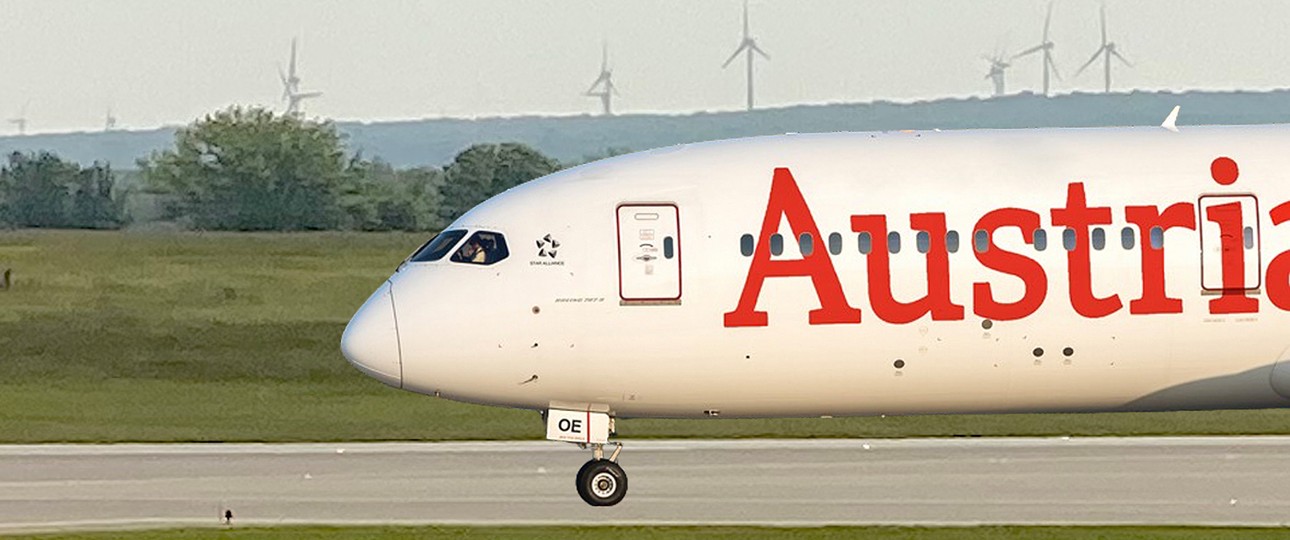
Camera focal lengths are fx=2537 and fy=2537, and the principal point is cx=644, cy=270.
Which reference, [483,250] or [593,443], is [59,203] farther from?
[483,250]

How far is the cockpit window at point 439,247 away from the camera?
92.4 ft

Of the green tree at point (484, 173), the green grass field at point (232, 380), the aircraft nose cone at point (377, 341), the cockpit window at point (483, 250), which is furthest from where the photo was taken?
the green tree at point (484, 173)

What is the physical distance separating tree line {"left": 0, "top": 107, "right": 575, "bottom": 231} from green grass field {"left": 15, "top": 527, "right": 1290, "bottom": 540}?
5478 inches

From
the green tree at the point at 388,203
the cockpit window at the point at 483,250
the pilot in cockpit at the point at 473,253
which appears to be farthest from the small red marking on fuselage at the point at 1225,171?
the green tree at the point at 388,203

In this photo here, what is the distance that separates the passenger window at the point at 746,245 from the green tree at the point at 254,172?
475 feet

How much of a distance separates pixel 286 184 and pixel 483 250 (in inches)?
5946

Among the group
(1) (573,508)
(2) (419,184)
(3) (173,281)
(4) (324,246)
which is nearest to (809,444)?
(1) (573,508)

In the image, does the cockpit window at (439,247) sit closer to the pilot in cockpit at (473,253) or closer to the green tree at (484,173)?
the pilot in cockpit at (473,253)

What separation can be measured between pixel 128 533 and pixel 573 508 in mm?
5172

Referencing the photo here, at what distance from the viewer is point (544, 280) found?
27.8 m

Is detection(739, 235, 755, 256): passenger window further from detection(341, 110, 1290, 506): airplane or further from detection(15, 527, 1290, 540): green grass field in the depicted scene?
detection(15, 527, 1290, 540): green grass field

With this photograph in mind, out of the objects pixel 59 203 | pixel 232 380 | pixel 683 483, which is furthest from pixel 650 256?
pixel 59 203

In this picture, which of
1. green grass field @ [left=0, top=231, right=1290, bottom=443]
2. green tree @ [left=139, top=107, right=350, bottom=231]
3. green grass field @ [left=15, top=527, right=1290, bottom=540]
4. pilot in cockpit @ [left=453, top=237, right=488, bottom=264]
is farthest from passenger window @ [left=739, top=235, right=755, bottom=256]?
green tree @ [left=139, top=107, right=350, bottom=231]

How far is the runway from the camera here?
2906 cm
